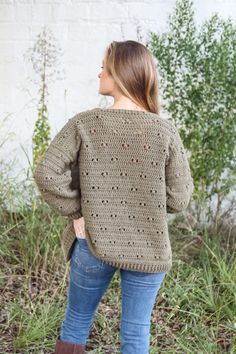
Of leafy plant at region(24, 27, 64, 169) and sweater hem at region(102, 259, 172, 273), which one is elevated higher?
leafy plant at region(24, 27, 64, 169)

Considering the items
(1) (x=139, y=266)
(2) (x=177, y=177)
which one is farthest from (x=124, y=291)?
(2) (x=177, y=177)

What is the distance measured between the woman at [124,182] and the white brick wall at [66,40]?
7.05ft

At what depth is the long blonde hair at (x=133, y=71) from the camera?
1954 mm

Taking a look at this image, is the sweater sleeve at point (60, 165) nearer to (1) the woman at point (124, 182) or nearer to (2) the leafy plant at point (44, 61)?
(1) the woman at point (124, 182)

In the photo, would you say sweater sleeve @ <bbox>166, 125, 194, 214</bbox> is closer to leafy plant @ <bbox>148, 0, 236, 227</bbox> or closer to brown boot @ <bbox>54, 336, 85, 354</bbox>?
brown boot @ <bbox>54, 336, 85, 354</bbox>

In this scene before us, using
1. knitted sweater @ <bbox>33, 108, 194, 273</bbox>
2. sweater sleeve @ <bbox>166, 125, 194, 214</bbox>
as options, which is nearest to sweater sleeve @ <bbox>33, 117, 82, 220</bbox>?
knitted sweater @ <bbox>33, 108, 194, 273</bbox>

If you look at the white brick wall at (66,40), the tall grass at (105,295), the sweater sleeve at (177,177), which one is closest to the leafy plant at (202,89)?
the white brick wall at (66,40)

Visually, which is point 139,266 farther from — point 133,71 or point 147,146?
point 133,71

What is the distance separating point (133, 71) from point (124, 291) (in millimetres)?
831

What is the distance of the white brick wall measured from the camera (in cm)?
420

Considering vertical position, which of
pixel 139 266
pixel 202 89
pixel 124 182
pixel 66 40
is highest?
pixel 66 40

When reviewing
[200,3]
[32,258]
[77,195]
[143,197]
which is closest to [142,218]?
[143,197]

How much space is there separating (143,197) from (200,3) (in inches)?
102

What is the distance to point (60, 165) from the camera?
1.97 m
